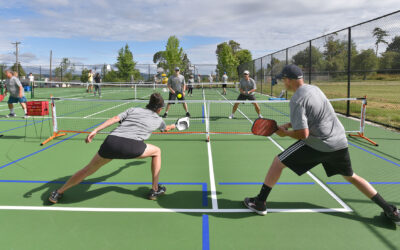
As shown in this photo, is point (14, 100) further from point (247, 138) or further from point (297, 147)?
point (297, 147)

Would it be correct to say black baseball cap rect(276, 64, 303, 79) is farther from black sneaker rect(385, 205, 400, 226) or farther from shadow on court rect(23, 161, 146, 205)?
shadow on court rect(23, 161, 146, 205)

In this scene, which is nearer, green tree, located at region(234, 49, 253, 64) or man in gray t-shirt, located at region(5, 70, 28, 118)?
man in gray t-shirt, located at region(5, 70, 28, 118)

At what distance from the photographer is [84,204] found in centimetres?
421

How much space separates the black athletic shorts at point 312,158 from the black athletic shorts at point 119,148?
74.7 inches

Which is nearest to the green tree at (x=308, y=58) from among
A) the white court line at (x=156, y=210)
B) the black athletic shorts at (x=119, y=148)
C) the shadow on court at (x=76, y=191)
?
the white court line at (x=156, y=210)

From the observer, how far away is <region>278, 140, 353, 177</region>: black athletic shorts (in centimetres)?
347

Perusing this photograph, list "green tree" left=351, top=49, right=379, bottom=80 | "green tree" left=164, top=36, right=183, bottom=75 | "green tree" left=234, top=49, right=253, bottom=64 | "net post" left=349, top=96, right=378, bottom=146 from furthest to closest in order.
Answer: "green tree" left=234, top=49, right=253, bottom=64 → "green tree" left=164, top=36, right=183, bottom=75 → "green tree" left=351, top=49, right=379, bottom=80 → "net post" left=349, top=96, right=378, bottom=146

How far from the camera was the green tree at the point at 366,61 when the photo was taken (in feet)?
46.4

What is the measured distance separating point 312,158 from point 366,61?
14.4 metres

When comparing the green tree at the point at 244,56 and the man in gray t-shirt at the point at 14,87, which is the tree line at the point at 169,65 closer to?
the man in gray t-shirt at the point at 14,87

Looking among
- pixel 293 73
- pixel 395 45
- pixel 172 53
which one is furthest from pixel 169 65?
pixel 293 73

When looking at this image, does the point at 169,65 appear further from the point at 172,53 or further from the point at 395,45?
the point at 395,45

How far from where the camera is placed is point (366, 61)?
50.1 ft

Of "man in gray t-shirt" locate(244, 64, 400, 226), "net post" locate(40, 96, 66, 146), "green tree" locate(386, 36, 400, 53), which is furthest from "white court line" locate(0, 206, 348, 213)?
"green tree" locate(386, 36, 400, 53)
